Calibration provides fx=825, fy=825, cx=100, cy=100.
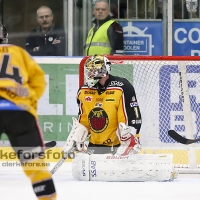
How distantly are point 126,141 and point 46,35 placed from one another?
2325 millimetres

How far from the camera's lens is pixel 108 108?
6.14 m

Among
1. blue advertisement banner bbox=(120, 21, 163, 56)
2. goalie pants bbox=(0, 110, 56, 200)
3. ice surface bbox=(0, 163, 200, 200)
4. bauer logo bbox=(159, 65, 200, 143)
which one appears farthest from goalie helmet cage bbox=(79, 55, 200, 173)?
goalie pants bbox=(0, 110, 56, 200)

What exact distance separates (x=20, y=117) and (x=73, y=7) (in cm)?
434

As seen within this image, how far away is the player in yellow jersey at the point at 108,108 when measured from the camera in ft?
20.0

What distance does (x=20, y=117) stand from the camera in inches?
152

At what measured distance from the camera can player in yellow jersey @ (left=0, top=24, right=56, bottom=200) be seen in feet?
12.6

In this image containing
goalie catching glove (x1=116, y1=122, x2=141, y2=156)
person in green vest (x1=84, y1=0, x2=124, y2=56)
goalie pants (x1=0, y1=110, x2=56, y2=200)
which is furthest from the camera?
person in green vest (x1=84, y1=0, x2=124, y2=56)

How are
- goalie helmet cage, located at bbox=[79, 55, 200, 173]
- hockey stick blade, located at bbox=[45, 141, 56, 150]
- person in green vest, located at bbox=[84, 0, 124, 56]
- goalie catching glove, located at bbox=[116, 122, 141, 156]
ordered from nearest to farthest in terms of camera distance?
1. goalie catching glove, located at bbox=[116, 122, 141, 156]
2. goalie helmet cage, located at bbox=[79, 55, 200, 173]
3. hockey stick blade, located at bbox=[45, 141, 56, 150]
4. person in green vest, located at bbox=[84, 0, 124, 56]

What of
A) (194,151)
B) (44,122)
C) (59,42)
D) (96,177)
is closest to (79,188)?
(96,177)

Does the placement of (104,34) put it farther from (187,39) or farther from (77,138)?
(77,138)

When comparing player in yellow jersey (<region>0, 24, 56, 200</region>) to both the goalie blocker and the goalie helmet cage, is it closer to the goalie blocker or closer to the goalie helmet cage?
the goalie blocker

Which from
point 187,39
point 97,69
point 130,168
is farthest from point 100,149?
point 187,39

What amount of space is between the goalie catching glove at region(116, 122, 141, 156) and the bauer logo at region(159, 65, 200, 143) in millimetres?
817

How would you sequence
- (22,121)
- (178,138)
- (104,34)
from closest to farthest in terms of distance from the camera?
(22,121), (178,138), (104,34)
